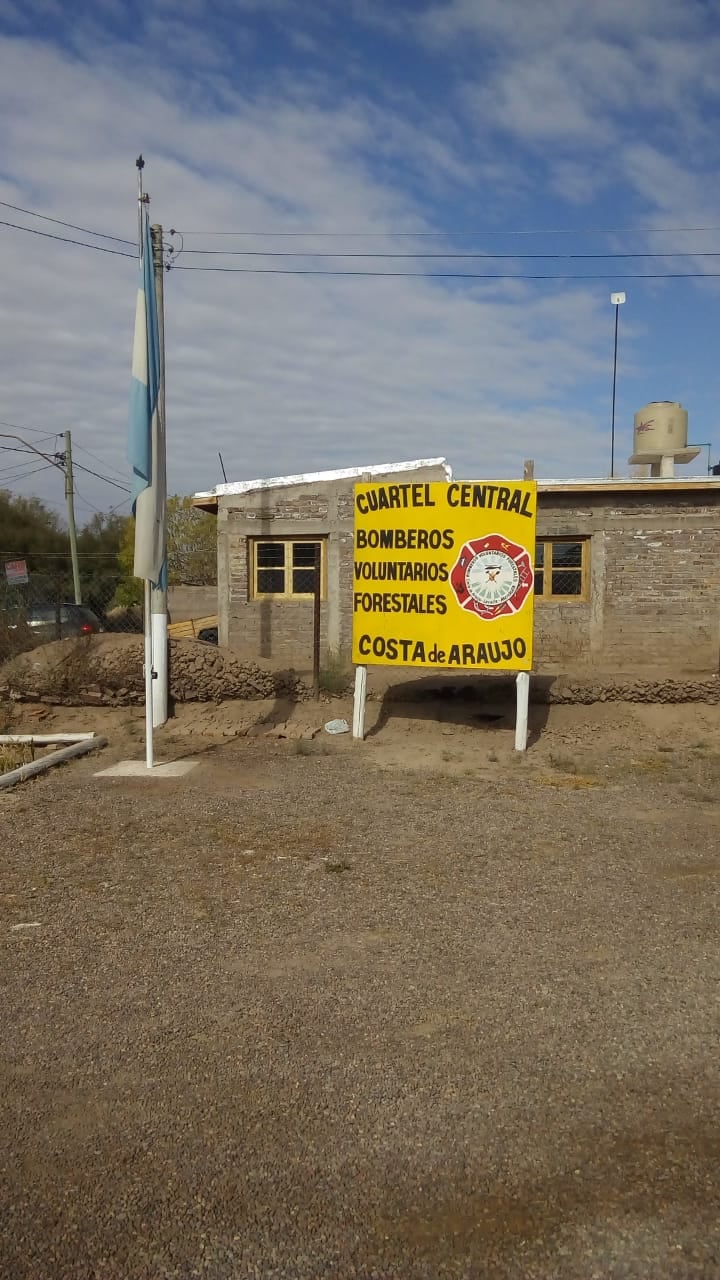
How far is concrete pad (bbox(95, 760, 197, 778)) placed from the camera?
819 cm

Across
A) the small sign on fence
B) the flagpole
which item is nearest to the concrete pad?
the flagpole

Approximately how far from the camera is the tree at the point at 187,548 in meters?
37.8

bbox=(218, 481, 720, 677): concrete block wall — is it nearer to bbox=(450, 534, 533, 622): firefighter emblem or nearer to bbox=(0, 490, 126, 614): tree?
bbox=(450, 534, 533, 622): firefighter emblem

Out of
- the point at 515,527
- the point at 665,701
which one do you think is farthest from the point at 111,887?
the point at 665,701

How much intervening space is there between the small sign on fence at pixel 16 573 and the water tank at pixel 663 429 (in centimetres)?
1215

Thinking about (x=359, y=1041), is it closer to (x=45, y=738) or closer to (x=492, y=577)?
(x=492, y=577)

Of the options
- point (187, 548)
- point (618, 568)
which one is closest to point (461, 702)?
point (618, 568)

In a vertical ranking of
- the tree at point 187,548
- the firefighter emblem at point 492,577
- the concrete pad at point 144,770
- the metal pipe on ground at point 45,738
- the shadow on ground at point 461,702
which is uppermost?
the tree at point 187,548

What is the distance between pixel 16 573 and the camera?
54.1ft

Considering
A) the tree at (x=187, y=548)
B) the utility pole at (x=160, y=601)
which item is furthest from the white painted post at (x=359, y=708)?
the tree at (x=187, y=548)

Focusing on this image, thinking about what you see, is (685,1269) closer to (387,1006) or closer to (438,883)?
(387,1006)

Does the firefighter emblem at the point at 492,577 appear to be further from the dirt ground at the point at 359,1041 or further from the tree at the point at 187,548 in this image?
the tree at the point at 187,548

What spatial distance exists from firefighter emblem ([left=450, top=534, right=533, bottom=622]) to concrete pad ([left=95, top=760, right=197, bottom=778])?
11.4 ft

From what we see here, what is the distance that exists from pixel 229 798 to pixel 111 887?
2.16 meters
